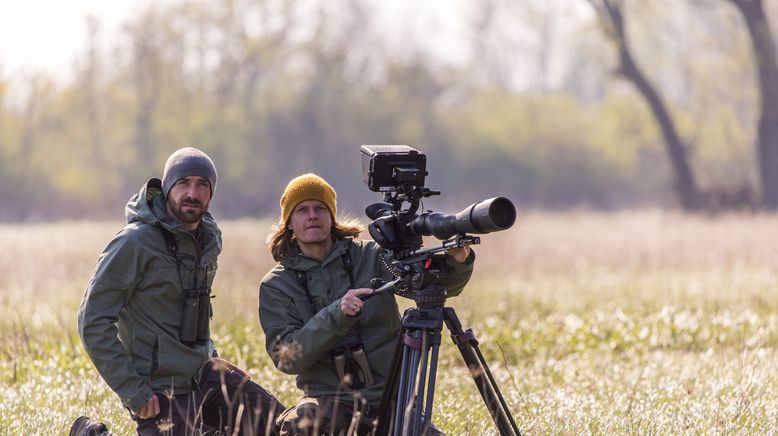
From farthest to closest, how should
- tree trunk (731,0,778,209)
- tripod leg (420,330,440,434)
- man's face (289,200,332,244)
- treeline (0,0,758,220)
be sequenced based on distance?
1. treeline (0,0,758,220)
2. tree trunk (731,0,778,209)
3. man's face (289,200,332,244)
4. tripod leg (420,330,440,434)

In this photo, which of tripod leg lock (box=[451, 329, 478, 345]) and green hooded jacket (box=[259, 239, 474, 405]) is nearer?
tripod leg lock (box=[451, 329, 478, 345])

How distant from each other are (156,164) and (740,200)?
23.5 meters

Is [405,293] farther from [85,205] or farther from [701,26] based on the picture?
[701,26]

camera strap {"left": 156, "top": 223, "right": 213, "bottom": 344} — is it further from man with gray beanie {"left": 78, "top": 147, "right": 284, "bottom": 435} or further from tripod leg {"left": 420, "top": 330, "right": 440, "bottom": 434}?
tripod leg {"left": 420, "top": 330, "right": 440, "bottom": 434}

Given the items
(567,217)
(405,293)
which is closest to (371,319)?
(405,293)

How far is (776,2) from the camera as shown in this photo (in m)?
38.0

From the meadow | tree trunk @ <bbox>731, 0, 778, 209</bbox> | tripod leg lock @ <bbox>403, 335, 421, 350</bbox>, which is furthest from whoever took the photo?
tree trunk @ <bbox>731, 0, 778, 209</bbox>

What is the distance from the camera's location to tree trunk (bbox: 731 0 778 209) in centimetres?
2369

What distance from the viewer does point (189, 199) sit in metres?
4.39

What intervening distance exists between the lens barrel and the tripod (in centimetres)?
28

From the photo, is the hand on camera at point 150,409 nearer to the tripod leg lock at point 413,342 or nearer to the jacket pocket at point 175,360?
the jacket pocket at point 175,360

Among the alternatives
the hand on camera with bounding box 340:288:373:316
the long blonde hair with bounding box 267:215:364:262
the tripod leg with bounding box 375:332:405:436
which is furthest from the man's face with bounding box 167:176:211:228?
the tripod leg with bounding box 375:332:405:436

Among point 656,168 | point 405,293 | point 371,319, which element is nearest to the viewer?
point 405,293

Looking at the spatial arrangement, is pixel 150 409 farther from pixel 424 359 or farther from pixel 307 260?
pixel 424 359
